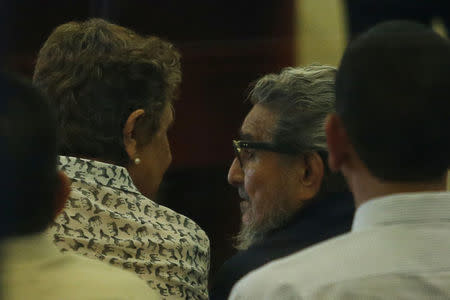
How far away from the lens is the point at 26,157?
133 centimetres

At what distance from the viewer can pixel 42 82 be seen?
2.59m

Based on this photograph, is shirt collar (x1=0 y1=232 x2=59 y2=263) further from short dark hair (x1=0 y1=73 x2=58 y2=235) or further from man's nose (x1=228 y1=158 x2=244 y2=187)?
man's nose (x1=228 y1=158 x2=244 y2=187)

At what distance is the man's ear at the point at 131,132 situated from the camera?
8.42ft

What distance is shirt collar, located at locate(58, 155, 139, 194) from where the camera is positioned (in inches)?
95.0

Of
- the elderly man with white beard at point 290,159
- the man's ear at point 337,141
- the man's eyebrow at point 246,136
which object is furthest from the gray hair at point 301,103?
the man's ear at point 337,141

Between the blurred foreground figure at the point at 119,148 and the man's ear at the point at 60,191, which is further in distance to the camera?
the blurred foreground figure at the point at 119,148

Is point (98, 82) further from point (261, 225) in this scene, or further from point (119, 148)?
point (261, 225)

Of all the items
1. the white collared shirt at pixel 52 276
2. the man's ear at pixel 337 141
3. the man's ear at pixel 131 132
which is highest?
the man's ear at pixel 337 141

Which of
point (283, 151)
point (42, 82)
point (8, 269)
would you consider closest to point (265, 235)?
point (283, 151)

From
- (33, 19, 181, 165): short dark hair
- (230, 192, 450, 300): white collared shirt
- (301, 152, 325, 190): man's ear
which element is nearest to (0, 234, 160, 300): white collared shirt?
(230, 192, 450, 300): white collared shirt

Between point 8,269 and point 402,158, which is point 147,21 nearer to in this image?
point 402,158

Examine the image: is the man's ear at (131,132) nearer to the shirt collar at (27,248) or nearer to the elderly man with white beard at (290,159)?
the elderly man with white beard at (290,159)

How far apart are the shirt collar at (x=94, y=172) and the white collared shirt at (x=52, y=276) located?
0.84m

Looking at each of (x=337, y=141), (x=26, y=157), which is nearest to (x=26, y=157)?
(x=26, y=157)
